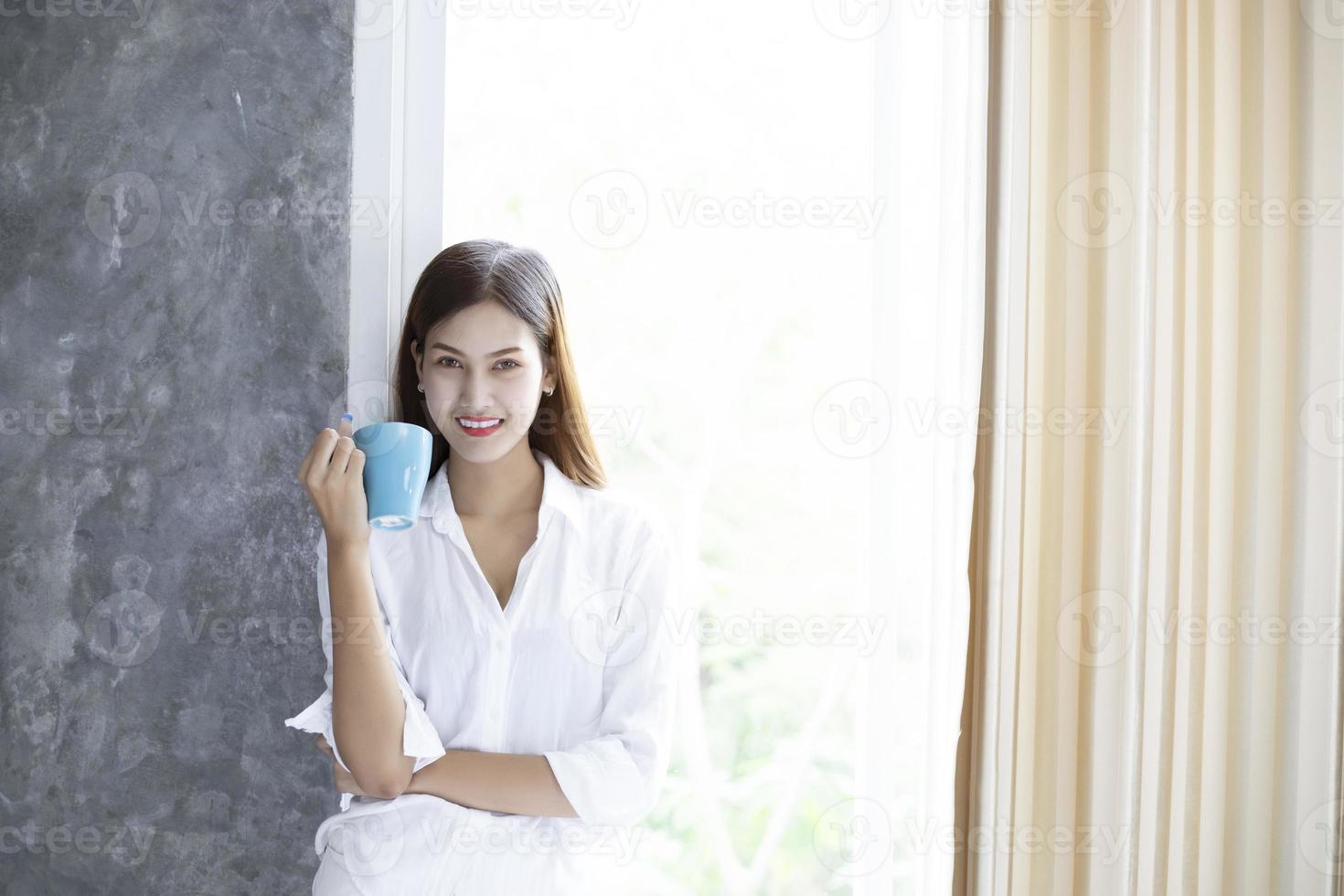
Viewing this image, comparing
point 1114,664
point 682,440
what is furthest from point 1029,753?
point 682,440

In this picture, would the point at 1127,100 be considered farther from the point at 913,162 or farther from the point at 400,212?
the point at 400,212

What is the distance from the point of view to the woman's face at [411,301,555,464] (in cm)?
129

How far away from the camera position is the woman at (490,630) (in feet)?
3.98

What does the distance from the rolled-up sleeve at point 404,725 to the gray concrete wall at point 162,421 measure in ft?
0.54

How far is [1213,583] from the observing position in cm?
137

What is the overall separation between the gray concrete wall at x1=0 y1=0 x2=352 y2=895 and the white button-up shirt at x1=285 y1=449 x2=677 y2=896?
250 mm

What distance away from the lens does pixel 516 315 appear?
1.31 m

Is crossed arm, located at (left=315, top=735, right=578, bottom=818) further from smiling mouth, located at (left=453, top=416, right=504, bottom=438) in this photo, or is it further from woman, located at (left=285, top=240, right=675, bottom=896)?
smiling mouth, located at (left=453, top=416, right=504, bottom=438)

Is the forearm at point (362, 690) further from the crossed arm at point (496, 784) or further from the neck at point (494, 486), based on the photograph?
the neck at point (494, 486)

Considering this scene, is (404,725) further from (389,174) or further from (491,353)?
(389,174)

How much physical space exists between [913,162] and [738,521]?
2.33ft

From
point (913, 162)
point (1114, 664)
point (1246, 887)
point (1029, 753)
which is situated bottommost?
point (1246, 887)

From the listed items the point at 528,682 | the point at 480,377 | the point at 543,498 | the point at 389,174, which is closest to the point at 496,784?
the point at 528,682

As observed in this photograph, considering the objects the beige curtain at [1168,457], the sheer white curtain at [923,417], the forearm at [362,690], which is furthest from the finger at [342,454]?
the beige curtain at [1168,457]
